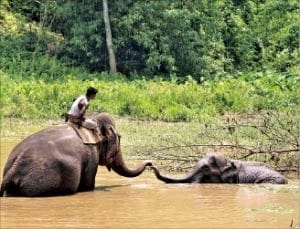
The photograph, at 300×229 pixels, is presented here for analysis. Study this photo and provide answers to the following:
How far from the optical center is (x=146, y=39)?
2717cm

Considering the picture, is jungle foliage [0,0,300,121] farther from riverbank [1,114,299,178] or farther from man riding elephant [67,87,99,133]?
man riding elephant [67,87,99,133]

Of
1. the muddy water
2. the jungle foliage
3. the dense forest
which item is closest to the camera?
the muddy water

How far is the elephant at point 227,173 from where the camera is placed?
11711 millimetres

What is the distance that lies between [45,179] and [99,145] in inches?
56.3

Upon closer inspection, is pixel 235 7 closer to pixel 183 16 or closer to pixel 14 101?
Result: pixel 183 16

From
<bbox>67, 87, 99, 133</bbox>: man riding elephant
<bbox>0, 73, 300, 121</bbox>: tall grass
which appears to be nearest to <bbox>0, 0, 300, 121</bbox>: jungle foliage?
<bbox>0, 73, 300, 121</bbox>: tall grass

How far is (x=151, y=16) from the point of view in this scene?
27953 millimetres

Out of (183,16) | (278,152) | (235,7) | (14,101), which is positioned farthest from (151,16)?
(278,152)

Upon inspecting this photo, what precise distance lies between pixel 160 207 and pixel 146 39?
18087 millimetres

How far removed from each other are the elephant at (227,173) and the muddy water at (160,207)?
0.83ft

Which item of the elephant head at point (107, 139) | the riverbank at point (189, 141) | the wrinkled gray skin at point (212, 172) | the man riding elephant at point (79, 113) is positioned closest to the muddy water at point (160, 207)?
the wrinkled gray skin at point (212, 172)

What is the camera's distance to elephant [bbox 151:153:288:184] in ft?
38.4

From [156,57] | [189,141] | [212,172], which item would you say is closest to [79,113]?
[212,172]

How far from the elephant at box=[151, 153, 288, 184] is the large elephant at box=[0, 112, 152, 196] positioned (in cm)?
132
